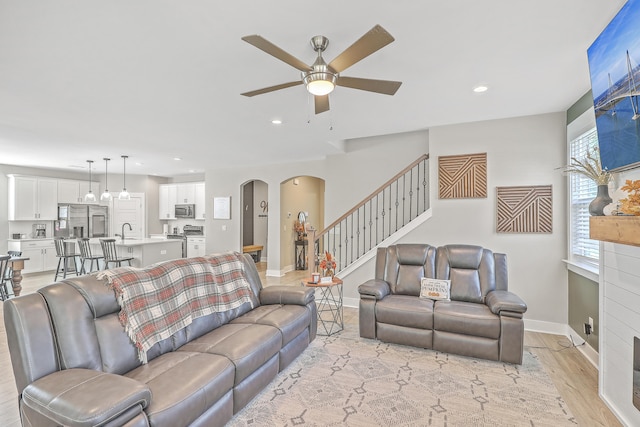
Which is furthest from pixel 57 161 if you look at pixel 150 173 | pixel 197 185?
pixel 197 185

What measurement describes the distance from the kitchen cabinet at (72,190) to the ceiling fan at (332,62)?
8558mm

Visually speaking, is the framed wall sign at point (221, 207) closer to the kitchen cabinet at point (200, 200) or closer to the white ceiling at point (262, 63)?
the kitchen cabinet at point (200, 200)

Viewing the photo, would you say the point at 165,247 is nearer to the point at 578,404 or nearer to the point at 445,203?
the point at 445,203

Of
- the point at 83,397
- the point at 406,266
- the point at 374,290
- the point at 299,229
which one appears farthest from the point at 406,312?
the point at 299,229

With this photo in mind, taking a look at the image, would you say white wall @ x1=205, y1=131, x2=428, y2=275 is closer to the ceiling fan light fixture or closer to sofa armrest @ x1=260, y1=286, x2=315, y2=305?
sofa armrest @ x1=260, y1=286, x2=315, y2=305

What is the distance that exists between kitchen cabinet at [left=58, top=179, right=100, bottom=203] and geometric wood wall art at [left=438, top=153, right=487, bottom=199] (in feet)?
29.8

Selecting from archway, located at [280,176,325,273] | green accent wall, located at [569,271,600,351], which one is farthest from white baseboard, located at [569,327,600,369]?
archway, located at [280,176,325,273]

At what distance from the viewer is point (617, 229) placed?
1.86 metres

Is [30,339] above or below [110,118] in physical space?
below

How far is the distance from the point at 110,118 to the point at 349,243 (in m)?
3.96

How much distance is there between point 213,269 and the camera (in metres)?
2.90

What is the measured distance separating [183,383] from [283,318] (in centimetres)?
116

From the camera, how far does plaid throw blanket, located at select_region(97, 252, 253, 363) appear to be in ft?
6.76

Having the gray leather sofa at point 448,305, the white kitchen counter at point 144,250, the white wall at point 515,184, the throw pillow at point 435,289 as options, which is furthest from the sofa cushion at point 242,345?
the white kitchen counter at point 144,250
